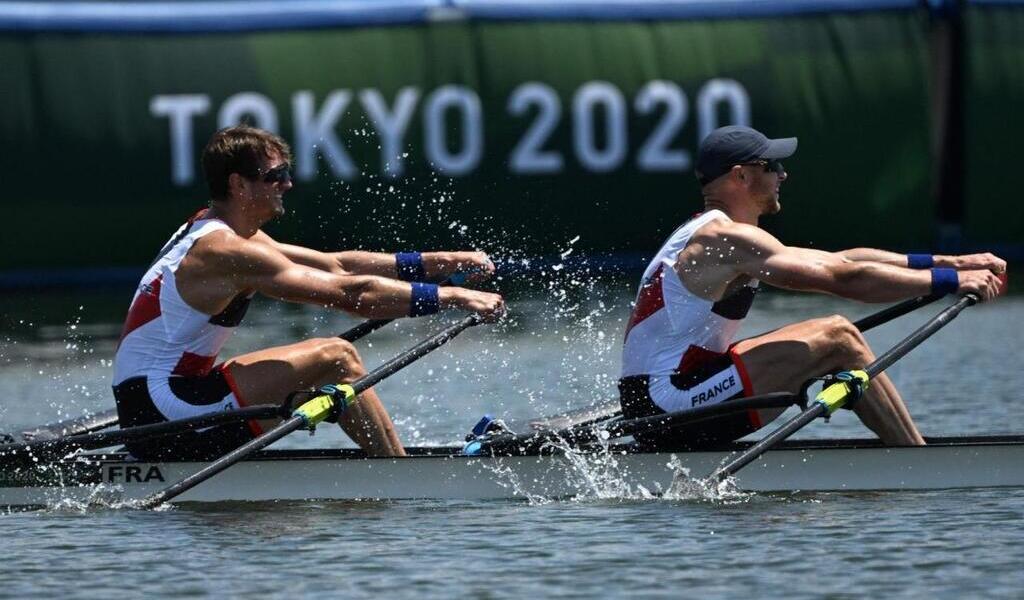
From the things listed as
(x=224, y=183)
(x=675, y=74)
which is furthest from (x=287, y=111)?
(x=224, y=183)

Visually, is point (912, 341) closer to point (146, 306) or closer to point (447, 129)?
point (146, 306)

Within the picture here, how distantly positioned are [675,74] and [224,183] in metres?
11.0

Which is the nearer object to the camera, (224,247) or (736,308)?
(224,247)

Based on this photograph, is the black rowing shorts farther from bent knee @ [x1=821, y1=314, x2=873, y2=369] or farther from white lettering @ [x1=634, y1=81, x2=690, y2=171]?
white lettering @ [x1=634, y1=81, x2=690, y2=171]

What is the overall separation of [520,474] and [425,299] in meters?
0.87

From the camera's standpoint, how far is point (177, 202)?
1995cm

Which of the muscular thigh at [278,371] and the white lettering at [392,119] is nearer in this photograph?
the muscular thigh at [278,371]

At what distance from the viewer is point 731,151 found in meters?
9.46

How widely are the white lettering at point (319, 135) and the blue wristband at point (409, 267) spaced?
9.30m

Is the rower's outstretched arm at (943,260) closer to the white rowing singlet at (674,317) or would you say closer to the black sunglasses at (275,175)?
the white rowing singlet at (674,317)

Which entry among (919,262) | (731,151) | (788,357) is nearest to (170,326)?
(731,151)

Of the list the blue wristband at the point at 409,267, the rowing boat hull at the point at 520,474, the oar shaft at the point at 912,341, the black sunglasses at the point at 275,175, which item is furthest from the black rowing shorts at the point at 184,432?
the oar shaft at the point at 912,341

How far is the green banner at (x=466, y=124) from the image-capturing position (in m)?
19.7

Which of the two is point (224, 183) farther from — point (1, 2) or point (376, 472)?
point (1, 2)
